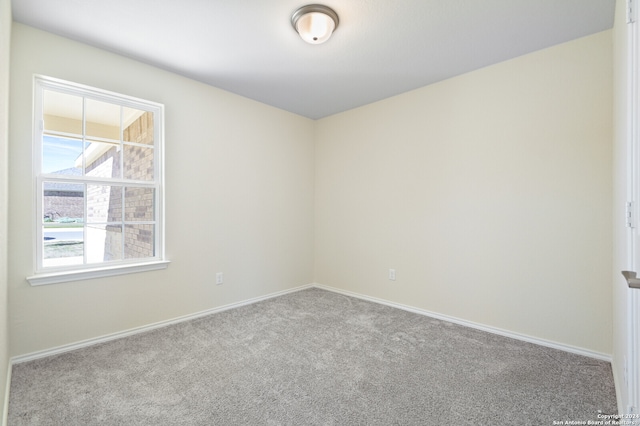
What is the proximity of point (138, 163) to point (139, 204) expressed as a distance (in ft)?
1.28

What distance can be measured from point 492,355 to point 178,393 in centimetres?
226

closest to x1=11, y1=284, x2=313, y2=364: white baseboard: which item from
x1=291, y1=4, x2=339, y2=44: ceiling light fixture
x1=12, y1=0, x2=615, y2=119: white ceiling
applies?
x1=12, y1=0, x2=615, y2=119: white ceiling

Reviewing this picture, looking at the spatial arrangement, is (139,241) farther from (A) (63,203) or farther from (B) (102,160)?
(B) (102,160)

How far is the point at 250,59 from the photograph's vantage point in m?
2.71

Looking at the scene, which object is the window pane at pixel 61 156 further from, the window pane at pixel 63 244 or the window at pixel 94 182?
the window pane at pixel 63 244

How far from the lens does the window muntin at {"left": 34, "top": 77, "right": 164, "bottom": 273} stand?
236 centimetres

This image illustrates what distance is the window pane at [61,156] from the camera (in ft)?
7.73

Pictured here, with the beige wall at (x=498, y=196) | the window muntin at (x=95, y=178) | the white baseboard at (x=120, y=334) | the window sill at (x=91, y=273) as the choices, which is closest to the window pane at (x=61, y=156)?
the window muntin at (x=95, y=178)

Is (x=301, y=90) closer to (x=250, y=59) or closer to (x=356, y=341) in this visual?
(x=250, y=59)

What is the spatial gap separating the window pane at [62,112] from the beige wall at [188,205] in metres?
0.15

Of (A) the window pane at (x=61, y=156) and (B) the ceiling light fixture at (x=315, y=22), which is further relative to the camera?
(A) the window pane at (x=61, y=156)

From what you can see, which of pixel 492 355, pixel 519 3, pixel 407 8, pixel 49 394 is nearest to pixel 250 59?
pixel 407 8

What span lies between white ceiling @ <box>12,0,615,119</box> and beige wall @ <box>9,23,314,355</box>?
0.24 meters

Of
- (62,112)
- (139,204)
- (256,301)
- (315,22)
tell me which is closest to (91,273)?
(139,204)
